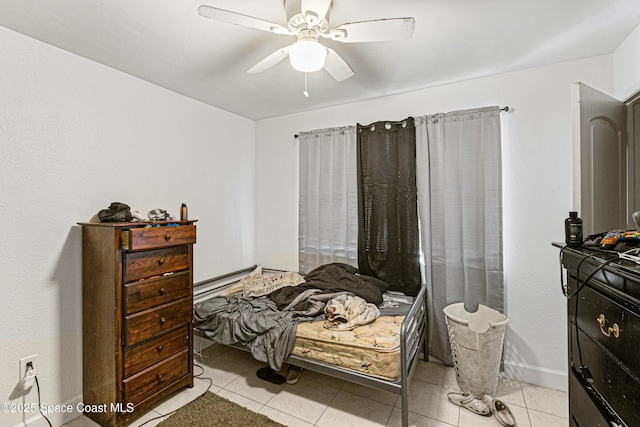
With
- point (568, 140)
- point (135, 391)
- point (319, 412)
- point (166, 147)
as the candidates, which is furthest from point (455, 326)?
point (166, 147)

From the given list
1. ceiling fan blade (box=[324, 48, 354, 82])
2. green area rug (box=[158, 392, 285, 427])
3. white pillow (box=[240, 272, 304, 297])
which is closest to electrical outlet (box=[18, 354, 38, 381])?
green area rug (box=[158, 392, 285, 427])

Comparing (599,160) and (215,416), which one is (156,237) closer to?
(215,416)

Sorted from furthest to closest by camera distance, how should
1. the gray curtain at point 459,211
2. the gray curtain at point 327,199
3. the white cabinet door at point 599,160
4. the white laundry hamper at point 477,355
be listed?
the gray curtain at point 327,199
the gray curtain at point 459,211
the white laundry hamper at point 477,355
the white cabinet door at point 599,160

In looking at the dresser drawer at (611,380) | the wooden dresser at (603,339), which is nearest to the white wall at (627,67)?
the wooden dresser at (603,339)

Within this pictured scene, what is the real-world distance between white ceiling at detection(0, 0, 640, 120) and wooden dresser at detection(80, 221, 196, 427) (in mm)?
1199

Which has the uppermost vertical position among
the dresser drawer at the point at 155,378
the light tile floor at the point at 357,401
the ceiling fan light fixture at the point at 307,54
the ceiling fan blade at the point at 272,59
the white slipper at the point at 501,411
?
the ceiling fan blade at the point at 272,59

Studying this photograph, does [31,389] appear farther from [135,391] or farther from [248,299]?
[248,299]

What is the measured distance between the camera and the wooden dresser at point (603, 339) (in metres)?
0.83

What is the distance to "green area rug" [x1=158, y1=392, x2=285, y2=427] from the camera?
188 centimetres

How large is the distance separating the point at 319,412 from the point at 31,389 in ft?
6.07

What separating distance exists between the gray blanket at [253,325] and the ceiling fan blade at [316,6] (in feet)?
6.48

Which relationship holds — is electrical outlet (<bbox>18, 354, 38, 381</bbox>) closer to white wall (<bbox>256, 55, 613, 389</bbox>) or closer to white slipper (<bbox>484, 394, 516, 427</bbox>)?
white slipper (<bbox>484, 394, 516, 427</bbox>)

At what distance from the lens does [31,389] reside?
1828 mm

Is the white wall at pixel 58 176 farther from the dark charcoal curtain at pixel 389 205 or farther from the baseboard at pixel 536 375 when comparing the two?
the baseboard at pixel 536 375
